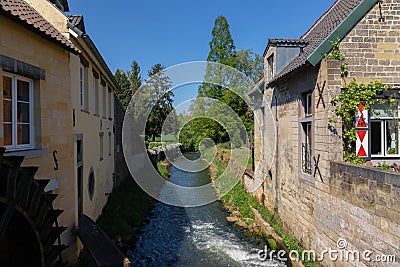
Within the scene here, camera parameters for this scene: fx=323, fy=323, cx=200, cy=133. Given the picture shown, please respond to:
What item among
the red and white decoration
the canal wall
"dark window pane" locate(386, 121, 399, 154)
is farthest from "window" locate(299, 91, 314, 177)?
"dark window pane" locate(386, 121, 399, 154)

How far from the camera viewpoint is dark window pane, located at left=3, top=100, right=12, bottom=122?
4484 millimetres

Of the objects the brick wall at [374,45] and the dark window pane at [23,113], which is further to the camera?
the brick wall at [374,45]

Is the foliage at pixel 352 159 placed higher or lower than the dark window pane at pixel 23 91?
lower

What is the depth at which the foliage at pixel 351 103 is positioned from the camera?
6742mm

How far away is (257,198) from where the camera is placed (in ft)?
45.8

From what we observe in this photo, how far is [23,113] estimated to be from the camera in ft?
→ 16.5

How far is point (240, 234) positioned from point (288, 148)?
3520 mm

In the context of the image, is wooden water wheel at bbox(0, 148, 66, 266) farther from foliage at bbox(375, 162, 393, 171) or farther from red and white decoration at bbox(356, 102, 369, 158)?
foliage at bbox(375, 162, 393, 171)

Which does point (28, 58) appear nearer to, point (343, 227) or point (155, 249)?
point (343, 227)

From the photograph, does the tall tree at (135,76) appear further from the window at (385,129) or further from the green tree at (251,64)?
the window at (385,129)

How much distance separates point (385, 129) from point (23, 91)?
719 cm

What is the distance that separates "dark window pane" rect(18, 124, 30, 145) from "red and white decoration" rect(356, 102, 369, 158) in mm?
6293

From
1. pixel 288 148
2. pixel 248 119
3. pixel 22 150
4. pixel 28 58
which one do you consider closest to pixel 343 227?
pixel 288 148

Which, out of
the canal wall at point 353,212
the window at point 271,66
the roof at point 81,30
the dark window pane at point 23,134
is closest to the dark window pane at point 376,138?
the canal wall at point 353,212
